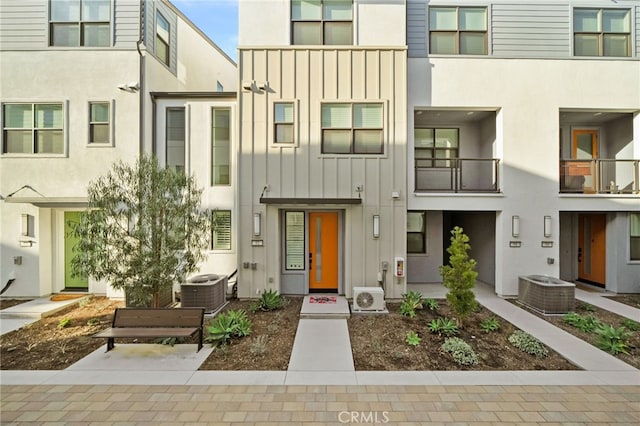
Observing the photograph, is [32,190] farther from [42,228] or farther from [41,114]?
[41,114]

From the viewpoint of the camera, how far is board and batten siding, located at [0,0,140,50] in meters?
8.98

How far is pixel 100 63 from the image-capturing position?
29.5ft

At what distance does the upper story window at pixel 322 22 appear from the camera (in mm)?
8758

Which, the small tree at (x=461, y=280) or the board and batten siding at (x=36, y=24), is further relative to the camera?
the board and batten siding at (x=36, y=24)

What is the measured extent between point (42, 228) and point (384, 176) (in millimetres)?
10556

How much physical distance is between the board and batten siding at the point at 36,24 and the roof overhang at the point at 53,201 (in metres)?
4.71

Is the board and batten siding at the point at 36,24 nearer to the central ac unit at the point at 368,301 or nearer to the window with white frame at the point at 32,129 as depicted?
the window with white frame at the point at 32,129

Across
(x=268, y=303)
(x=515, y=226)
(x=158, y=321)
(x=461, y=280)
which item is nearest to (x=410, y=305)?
(x=461, y=280)

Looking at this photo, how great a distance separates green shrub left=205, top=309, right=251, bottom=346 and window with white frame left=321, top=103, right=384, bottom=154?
5.07m

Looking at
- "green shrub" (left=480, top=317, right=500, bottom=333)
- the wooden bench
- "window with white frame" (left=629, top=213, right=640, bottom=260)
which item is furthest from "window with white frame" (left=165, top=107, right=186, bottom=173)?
"window with white frame" (left=629, top=213, right=640, bottom=260)

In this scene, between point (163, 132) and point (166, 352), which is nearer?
point (166, 352)

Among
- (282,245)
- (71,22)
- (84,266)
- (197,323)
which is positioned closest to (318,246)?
(282,245)

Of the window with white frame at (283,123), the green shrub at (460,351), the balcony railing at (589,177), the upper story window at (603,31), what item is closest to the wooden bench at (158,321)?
the green shrub at (460,351)

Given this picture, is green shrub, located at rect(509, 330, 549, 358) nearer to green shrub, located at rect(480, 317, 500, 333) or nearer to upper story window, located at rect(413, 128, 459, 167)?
green shrub, located at rect(480, 317, 500, 333)
